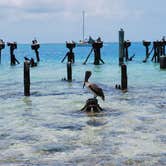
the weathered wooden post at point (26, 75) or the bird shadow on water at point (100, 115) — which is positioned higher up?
the weathered wooden post at point (26, 75)

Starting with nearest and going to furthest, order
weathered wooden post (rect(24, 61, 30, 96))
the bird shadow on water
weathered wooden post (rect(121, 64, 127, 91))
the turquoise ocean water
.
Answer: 1. the turquoise ocean water
2. the bird shadow on water
3. weathered wooden post (rect(24, 61, 30, 96))
4. weathered wooden post (rect(121, 64, 127, 91))

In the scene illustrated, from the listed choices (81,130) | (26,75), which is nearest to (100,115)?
(81,130)

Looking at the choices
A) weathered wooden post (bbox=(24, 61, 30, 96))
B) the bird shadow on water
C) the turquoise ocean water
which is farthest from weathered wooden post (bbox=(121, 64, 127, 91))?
the bird shadow on water

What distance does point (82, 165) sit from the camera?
12.3m

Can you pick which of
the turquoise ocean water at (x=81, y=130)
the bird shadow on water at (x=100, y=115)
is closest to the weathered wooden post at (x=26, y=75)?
the turquoise ocean water at (x=81, y=130)

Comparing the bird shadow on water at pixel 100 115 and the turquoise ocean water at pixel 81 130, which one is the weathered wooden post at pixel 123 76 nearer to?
the turquoise ocean water at pixel 81 130

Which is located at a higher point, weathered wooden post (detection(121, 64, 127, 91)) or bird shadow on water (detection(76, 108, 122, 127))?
weathered wooden post (detection(121, 64, 127, 91))

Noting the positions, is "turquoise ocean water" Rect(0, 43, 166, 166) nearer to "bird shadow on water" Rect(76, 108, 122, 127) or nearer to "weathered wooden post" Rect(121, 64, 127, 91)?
"bird shadow on water" Rect(76, 108, 122, 127)

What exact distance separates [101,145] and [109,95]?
11.7 m

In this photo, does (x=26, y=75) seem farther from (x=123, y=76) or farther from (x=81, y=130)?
(x=81, y=130)

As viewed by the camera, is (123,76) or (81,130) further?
(123,76)

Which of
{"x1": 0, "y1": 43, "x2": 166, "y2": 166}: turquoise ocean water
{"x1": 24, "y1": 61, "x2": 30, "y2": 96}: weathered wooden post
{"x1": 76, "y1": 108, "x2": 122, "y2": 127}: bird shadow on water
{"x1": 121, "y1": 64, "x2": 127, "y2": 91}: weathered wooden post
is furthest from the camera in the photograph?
{"x1": 121, "y1": 64, "x2": 127, "y2": 91}: weathered wooden post

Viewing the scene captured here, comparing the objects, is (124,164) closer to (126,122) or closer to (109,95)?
(126,122)

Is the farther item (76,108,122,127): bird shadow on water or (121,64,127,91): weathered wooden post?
(121,64,127,91): weathered wooden post
